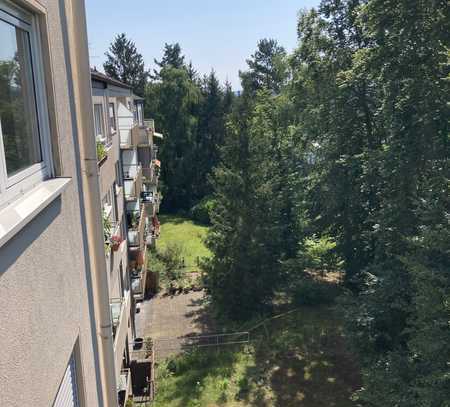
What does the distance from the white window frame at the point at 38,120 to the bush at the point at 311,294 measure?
61.9ft

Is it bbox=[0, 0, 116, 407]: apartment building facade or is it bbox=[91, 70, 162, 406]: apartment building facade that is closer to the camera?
bbox=[0, 0, 116, 407]: apartment building facade

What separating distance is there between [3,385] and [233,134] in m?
18.1

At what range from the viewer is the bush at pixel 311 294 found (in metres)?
20.9

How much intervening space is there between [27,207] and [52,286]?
72 cm

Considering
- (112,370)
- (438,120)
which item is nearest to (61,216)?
(112,370)

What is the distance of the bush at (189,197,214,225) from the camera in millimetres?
38344

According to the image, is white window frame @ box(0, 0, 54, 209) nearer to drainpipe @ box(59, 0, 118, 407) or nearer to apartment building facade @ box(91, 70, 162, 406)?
drainpipe @ box(59, 0, 118, 407)

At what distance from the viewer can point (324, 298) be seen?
21078 millimetres

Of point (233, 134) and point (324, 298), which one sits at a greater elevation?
point (233, 134)

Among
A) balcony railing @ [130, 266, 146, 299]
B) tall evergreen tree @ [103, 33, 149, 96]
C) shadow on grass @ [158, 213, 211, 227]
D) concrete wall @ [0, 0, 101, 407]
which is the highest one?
tall evergreen tree @ [103, 33, 149, 96]

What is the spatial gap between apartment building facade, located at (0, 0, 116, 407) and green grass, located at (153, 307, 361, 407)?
10431 mm

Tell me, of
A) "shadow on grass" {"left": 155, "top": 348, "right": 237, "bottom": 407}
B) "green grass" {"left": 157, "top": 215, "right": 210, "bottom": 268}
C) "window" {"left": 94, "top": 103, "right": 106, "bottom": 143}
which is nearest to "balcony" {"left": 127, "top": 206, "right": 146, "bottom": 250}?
"window" {"left": 94, "top": 103, "right": 106, "bottom": 143}

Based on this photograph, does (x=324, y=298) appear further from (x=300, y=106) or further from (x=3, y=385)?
(x=3, y=385)

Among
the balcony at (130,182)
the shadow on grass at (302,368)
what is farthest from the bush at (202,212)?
the balcony at (130,182)
